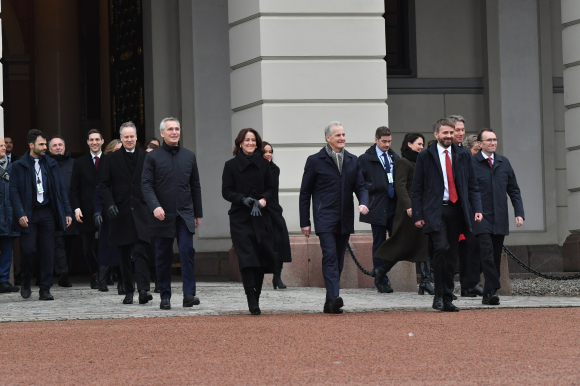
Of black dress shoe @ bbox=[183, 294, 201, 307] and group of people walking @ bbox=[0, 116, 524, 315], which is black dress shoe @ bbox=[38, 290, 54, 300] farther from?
black dress shoe @ bbox=[183, 294, 201, 307]

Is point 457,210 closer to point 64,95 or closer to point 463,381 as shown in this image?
point 463,381

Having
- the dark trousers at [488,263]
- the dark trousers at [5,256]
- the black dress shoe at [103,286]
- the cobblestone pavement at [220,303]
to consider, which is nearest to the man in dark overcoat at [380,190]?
the cobblestone pavement at [220,303]

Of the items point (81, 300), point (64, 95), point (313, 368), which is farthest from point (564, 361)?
point (64, 95)

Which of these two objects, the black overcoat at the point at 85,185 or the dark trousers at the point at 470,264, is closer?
the dark trousers at the point at 470,264

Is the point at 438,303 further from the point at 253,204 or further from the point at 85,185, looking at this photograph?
the point at 85,185

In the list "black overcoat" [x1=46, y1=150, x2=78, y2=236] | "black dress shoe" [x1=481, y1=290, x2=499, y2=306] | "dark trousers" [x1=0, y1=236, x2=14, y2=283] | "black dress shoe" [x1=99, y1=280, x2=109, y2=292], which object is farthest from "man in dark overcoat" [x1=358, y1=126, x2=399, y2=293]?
"dark trousers" [x1=0, y1=236, x2=14, y2=283]

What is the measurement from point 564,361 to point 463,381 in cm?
94

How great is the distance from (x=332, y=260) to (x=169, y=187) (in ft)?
5.29

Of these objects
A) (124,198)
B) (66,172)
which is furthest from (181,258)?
(66,172)

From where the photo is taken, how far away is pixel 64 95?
68.7ft

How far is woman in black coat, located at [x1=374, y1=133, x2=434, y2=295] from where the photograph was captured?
37.0ft

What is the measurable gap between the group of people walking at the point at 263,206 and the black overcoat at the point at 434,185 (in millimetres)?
11

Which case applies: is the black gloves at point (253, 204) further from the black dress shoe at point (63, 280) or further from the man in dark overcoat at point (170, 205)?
the black dress shoe at point (63, 280)

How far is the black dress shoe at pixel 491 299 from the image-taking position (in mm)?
9898
